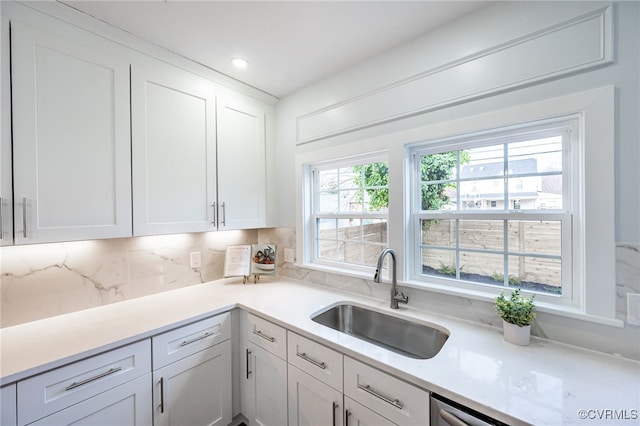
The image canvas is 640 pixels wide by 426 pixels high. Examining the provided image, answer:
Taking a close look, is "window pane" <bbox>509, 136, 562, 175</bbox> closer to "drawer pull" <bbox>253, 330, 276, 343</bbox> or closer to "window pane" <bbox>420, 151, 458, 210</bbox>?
"window pane" <bbox>420, 151, 458, 210</bbox>

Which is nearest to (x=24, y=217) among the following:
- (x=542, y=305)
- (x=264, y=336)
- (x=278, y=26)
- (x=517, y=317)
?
(x=264, y=336)

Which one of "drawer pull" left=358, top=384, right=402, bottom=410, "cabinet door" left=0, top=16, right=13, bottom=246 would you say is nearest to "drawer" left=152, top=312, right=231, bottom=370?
"cabinet door" left=0, top=16, right=13, bottom=246

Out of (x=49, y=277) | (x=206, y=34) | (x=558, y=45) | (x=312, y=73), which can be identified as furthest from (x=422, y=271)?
(x=49, y=277)

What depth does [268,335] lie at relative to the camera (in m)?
1.49

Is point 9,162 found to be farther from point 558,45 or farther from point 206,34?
point 558,45

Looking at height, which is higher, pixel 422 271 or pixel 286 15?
pixel 286 15

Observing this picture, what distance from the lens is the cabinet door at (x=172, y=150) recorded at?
154cm

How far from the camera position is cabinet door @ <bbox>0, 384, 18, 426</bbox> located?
936 mm

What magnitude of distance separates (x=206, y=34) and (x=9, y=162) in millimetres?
1154

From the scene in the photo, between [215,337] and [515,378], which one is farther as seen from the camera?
[215,337]

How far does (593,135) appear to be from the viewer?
1.04 metres

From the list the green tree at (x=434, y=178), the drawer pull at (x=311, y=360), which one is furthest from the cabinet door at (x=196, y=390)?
the green tree at (x=434, y=178)

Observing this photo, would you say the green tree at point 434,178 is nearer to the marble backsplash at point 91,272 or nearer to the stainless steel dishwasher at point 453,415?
the stainless steel dishwasher at point 453,415

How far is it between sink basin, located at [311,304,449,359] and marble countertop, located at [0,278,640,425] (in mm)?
54
